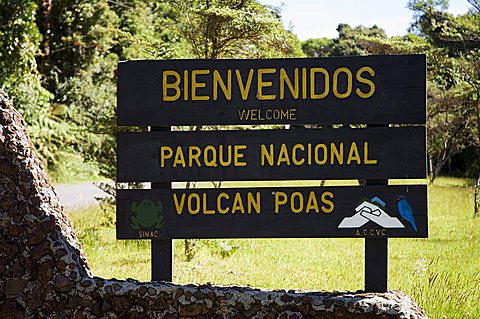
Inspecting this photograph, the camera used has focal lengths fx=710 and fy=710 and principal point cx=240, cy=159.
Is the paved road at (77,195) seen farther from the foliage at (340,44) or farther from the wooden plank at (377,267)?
the foliage at (340,44)

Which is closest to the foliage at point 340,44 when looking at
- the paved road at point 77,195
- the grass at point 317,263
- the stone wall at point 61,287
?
the paved road at point 77,195

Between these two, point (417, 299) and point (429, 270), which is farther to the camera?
point (429, 270)

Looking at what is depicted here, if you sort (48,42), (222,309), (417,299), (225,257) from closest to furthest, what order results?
(222,309) < (417,299) < (225,257) < (48,42)

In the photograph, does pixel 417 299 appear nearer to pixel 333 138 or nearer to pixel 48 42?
pixel 333 138

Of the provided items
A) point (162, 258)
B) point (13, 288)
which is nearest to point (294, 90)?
point (162, 258)

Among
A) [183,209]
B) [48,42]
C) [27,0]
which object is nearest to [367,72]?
[183,209]

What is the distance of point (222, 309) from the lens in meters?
4.49

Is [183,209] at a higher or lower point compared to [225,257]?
higher

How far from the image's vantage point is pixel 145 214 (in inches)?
185

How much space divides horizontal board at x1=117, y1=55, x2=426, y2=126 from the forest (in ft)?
15.6

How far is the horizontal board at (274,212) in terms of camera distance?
4.57 m

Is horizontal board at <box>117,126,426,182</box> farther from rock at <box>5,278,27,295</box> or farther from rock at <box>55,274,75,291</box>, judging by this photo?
rock at <box>5,278,27,295</box>

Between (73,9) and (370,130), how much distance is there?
2234 centimetres

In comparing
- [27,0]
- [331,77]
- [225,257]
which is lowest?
[225,257]
